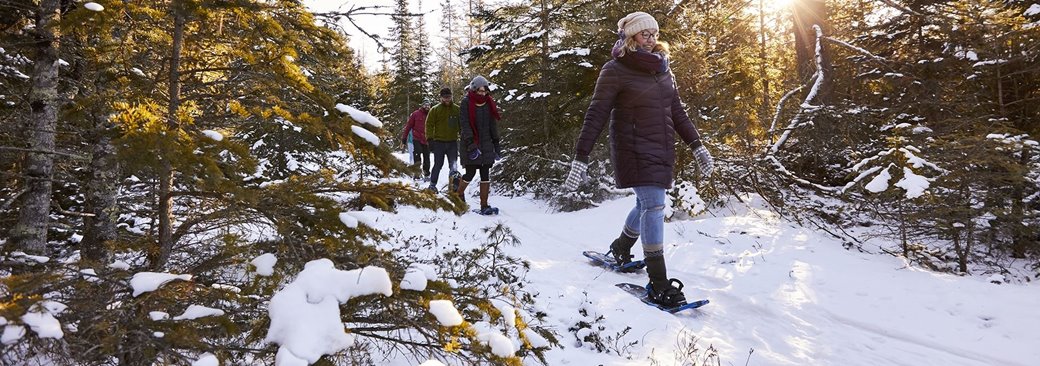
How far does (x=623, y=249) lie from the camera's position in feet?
18.2

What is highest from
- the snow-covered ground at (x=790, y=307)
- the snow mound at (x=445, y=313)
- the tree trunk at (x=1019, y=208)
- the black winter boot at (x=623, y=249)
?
the tree trunk at (x=1019, y=208)

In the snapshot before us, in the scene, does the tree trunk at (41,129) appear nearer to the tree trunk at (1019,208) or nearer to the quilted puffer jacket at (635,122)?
the quilted puffer jacket at (635,122)

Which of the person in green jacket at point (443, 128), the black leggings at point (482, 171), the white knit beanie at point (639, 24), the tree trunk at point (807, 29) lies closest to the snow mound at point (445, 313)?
the white knit beanie at point (639, 24)

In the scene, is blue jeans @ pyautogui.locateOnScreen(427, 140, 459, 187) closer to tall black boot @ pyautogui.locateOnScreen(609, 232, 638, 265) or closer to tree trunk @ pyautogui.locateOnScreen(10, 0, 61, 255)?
tall black boot @ pyautogui.locateOnScreen(609, 232, 638, 265)

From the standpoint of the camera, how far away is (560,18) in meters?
13.4

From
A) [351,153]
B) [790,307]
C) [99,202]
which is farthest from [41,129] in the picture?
[790,307]

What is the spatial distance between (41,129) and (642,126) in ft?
14.5

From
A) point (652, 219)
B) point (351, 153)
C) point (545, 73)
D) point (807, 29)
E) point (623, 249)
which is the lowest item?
point (623, 249)

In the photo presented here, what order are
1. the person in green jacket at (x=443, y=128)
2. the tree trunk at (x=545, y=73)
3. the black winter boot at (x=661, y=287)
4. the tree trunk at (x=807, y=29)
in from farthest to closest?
the tree trunk at (x=545, y=73) → the person in green jacket at (x=443, y=128) → the tree trunk at (x=807, y=29) → the black winter boot at (x=661, y=287)

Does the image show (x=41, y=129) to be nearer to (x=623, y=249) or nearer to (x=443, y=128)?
(x=623, y=249)

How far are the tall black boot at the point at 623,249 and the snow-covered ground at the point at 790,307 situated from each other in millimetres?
189

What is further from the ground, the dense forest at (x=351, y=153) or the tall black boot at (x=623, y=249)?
the dense forest at (x=351, y=153)

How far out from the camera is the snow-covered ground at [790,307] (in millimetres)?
3613

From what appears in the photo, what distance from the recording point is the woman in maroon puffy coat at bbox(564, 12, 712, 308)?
174 inches
